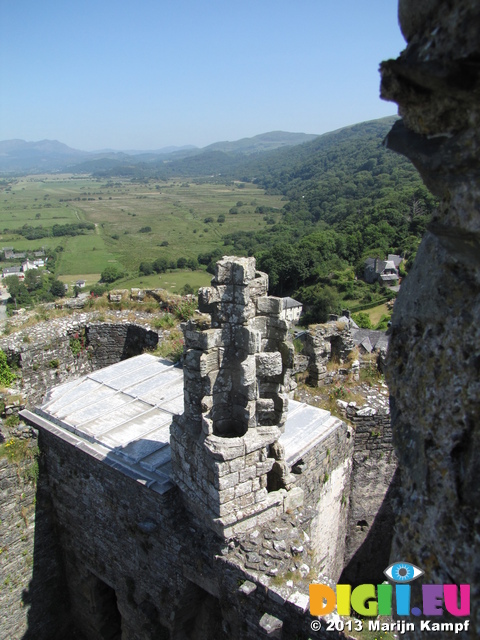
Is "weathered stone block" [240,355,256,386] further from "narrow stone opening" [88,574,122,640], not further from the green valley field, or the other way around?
the green valley field

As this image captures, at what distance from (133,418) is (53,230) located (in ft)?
398

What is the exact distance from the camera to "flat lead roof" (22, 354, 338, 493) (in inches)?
291

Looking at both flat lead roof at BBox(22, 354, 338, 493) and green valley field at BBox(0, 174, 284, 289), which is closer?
flat lead roof at BBox(22, 354, 338, 493)

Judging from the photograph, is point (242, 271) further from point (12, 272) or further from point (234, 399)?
point (12, 272)

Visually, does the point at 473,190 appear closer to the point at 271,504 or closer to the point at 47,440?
the point at 271,504

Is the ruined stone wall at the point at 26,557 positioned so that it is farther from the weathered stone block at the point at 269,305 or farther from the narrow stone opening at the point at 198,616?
the weathered stone block at the point at 269,305

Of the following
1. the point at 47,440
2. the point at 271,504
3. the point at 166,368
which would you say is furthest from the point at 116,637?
the point at 271,504

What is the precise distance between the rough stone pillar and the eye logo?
50mm

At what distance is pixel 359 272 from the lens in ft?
217

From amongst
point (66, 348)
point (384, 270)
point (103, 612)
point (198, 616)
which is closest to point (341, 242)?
point (384, 270)

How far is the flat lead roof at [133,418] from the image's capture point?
7.39m

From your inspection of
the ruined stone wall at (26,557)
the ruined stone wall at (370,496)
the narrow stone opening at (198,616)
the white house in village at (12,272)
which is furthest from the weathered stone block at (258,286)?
the white house in village at (12,272)

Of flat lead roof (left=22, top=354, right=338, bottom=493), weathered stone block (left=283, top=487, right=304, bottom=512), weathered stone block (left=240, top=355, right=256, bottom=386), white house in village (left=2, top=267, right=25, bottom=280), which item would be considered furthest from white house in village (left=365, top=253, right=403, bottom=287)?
weathered stone block (left=240, top=355, right=256, bottom=386)

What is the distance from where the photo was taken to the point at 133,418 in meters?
8.59
